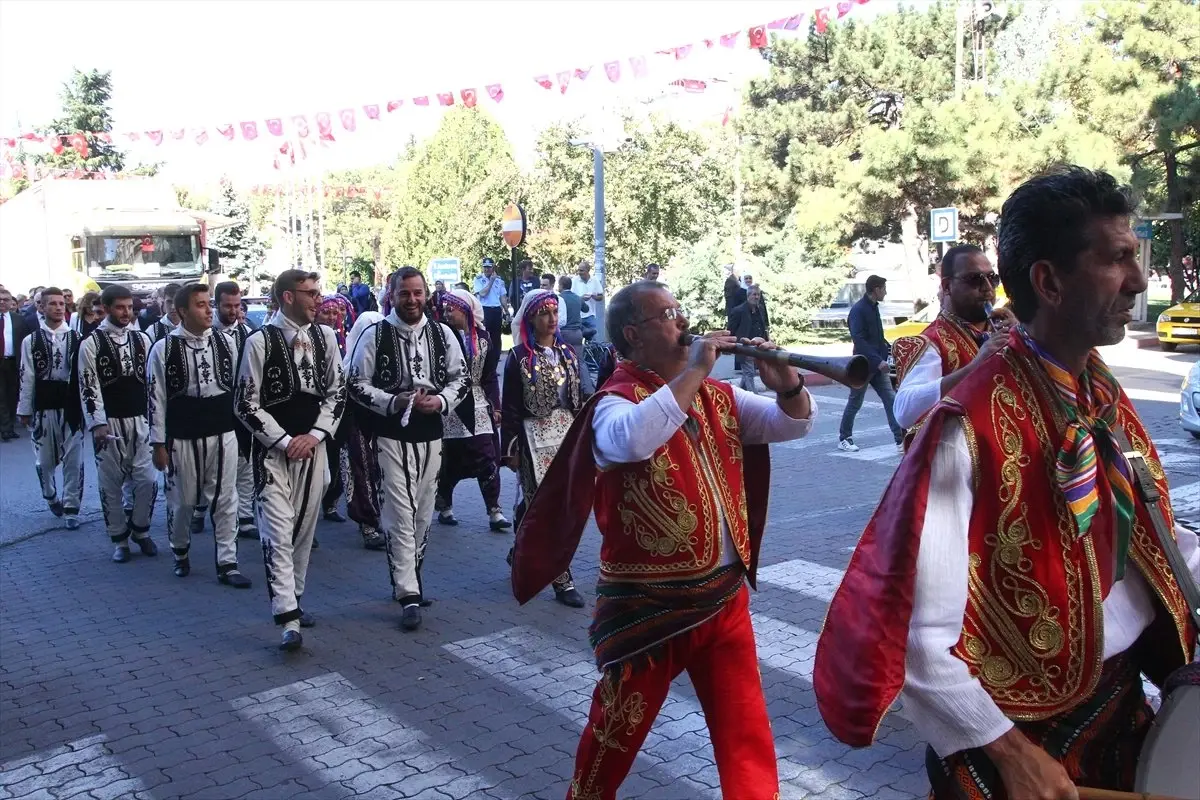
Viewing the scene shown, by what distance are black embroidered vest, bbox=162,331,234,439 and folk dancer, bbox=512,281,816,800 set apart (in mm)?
5134

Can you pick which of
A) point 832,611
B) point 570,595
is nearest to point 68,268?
point 570,595

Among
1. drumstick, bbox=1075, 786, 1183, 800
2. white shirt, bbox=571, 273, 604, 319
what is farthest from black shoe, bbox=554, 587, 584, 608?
white shirt, bbox=571, 273, 604, 319

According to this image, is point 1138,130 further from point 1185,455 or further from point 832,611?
point 832,611

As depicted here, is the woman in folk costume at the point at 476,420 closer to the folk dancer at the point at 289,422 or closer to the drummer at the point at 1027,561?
the folk dancer at the point at 289,422

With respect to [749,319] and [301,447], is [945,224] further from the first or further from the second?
[301,447]

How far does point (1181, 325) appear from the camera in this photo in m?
23.9

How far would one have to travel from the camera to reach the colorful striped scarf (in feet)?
6.52

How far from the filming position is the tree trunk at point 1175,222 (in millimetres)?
29594

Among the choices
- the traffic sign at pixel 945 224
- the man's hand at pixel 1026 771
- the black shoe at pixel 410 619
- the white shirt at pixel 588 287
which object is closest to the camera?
the man's hand at pixel 1026 771

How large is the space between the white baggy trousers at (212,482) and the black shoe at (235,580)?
0.03 m

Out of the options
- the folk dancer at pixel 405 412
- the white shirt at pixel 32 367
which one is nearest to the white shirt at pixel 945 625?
the folk dancer at pixel 405 412

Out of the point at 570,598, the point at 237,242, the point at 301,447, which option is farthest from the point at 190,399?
the point at 237,242

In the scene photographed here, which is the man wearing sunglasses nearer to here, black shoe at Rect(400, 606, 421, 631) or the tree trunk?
black shoe at Rect(400, 606, 421, 631)

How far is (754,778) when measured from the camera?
10.5 ft
